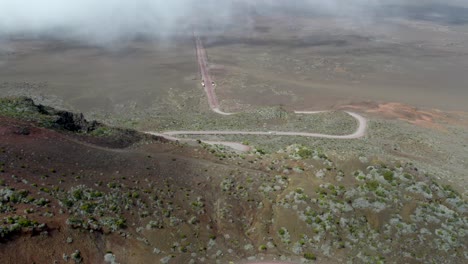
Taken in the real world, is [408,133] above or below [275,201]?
below

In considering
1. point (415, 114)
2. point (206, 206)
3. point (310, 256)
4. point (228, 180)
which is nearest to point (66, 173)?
point (206, 206)

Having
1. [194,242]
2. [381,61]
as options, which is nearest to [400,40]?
[381,61]

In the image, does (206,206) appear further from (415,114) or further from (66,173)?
(415,114)

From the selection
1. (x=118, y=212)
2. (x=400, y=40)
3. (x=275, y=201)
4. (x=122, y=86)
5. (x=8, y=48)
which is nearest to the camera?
(x=118, y=212)

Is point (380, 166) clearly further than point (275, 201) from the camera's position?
Yes

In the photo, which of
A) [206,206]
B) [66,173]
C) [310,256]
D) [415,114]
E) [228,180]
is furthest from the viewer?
[415,114]

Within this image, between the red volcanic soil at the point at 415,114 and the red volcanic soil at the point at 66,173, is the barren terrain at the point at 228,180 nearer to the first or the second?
the red volcanic soil at the point at 66,173

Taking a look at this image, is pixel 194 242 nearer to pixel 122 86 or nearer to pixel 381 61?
pixel 122 86

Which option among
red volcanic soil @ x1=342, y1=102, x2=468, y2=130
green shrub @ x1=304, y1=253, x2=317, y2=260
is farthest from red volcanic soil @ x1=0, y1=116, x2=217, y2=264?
red volcanic soil @ x1=342, y1=102, x2=468, y2=130

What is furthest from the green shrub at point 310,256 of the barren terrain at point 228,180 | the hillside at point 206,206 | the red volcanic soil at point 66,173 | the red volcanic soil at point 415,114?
the red volcanic soil at point 415,114


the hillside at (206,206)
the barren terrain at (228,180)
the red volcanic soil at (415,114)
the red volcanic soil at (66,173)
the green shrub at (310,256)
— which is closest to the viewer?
the red volcanic soil at (66,173)

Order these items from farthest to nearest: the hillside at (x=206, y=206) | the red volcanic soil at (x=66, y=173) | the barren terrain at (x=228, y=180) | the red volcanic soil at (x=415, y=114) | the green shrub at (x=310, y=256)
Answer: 1. the red volcanic soil at (x=415, y=114)
2. the green shrub at (x=310, y=256)
3. the barren terrain at (x=228, y=180)
4. the hillside at (x=206, y=206)
5. the red volcanic soil at (x=66, y=173)
